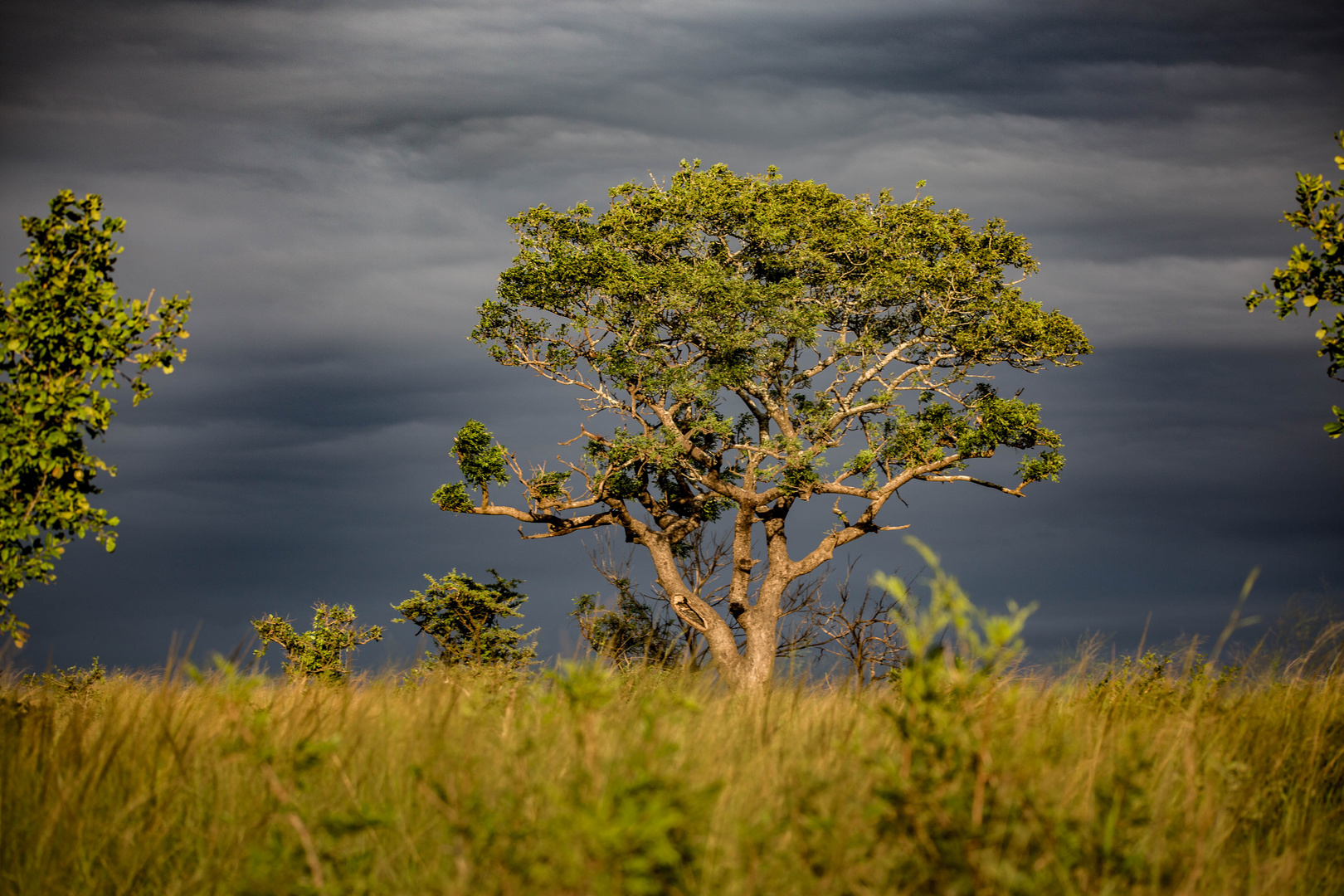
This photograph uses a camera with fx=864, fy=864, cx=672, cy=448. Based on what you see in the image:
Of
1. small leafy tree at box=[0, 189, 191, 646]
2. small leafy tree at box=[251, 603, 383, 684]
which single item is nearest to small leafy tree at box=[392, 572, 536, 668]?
small leafy tree at box=[251, 603, 383, 684]

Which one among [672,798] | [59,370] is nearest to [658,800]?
[672,798]

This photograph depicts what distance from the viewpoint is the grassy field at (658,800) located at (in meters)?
3.33

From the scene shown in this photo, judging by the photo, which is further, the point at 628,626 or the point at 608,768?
the point at 628,626

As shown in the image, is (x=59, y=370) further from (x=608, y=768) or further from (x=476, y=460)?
(x=476, y=460)

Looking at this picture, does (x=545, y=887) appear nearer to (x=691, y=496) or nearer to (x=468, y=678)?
(x=468, y=678)

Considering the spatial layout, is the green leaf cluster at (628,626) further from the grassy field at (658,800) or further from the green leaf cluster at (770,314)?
the grassy field at (658,800)

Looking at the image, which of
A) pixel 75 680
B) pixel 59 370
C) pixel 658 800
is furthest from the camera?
pixel 75 680

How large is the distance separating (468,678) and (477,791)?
444 cm

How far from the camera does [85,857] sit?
4.18m

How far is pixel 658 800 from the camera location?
2.99m

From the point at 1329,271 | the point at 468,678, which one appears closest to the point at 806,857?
the point at 468,678

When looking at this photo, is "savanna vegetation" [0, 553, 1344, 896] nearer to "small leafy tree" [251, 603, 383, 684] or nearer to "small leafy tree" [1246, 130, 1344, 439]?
"small leafy tree" [1246, 130, 1344, 439]

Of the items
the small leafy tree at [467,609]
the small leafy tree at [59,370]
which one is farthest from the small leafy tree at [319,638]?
the small leafy tree at [59,370]

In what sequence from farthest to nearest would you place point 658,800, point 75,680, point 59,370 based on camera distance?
point 75,680 < point 59,370 < point 658,800
